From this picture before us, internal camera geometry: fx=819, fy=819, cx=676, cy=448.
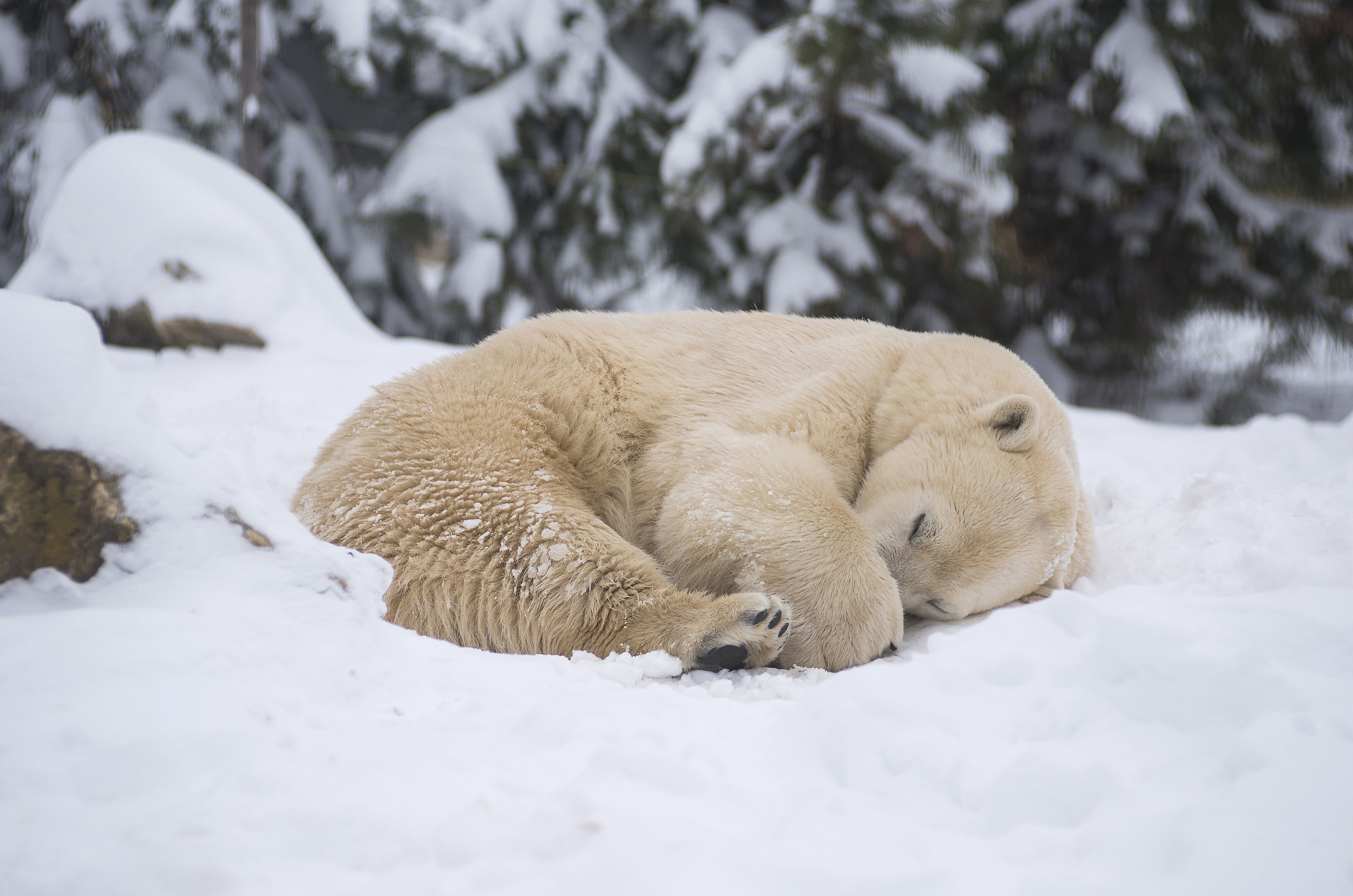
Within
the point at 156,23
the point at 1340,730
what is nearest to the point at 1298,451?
the point at 1340,730

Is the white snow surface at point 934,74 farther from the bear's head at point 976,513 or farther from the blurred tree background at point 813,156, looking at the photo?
the bear's head at point 976,513

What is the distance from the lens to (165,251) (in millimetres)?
4477

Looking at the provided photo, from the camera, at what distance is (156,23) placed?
685 cm

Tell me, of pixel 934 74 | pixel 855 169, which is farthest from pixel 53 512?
pixel 855 169

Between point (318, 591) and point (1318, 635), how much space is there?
1.95 metres

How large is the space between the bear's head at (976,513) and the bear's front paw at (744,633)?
0.47 meters

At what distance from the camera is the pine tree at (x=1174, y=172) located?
22.5 ft

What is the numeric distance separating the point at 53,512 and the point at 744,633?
1456mm

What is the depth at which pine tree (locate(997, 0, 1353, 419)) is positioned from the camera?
687 centimetres

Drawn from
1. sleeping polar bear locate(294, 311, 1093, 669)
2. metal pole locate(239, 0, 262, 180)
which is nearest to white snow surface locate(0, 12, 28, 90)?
metal pole locate(239, 0, 262, 180)

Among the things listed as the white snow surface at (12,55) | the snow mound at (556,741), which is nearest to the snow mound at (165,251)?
the white snow surface at (12,55)

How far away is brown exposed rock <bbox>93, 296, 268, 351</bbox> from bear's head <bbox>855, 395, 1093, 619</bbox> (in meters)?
3.65

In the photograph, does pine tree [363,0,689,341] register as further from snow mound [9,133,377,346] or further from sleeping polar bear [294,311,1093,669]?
sleeping polar bear [294,311,1093,669]

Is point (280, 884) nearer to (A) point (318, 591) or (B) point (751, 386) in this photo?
(A) point (318, 591)
